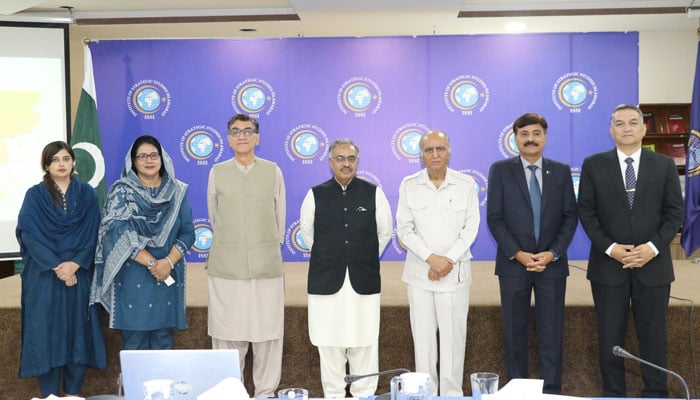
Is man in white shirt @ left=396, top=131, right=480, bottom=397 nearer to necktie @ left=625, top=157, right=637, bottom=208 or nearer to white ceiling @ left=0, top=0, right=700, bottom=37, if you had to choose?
necktie @ left=625, top=157, right=637, bottom=208

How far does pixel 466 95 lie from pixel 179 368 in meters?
4.39

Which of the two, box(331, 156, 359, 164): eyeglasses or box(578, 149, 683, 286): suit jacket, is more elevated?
box(331, 156, 359, 164): eyeglasses

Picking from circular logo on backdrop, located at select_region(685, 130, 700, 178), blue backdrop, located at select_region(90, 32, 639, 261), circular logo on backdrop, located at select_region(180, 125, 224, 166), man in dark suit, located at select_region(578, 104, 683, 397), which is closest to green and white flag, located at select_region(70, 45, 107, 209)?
blue backdrop, located at select_region(90, 32, 639, 261)

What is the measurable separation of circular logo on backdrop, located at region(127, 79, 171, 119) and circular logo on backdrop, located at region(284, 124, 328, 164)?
3.46 feet

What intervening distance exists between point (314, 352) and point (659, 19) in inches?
220

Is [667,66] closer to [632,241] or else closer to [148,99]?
[632,241]

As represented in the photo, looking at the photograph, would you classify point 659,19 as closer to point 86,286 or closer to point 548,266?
point 548,266

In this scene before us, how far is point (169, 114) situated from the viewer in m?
5.82

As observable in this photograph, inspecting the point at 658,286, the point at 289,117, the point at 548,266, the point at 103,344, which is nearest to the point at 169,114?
the point at 289,117

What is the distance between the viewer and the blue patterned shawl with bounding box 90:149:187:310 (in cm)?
354

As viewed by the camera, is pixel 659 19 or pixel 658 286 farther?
pixel 659 19

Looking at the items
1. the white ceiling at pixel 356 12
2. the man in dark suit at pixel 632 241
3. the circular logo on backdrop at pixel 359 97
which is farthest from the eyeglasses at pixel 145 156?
the white ceiling at pixel 356 12

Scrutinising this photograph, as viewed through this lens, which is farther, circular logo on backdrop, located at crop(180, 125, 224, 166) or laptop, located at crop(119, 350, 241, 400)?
circular logo on backdrop, located at crop(180, 125, 224, 166)

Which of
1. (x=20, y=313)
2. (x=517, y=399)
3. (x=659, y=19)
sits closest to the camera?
(x=517, y=399)
